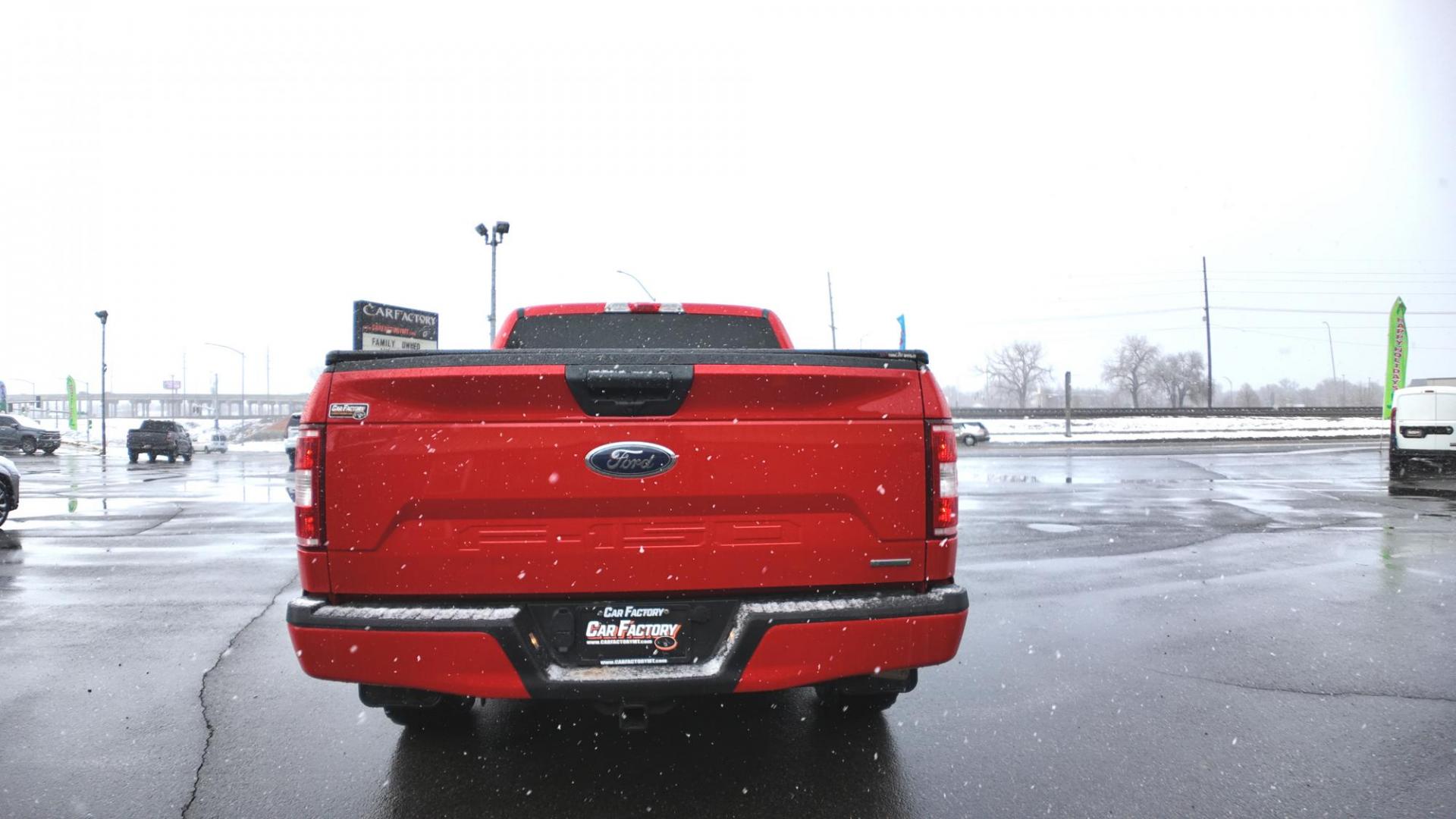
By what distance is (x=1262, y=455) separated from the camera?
29.1 m

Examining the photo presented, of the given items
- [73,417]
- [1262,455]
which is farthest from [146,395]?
[1262,455]

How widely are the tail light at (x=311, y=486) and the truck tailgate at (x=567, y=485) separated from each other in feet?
0.10

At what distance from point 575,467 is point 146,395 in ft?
663

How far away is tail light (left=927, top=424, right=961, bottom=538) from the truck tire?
224cm

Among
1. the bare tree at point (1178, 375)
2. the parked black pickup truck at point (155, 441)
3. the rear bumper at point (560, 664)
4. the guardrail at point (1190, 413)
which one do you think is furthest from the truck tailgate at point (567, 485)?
the bare tree at point (1178, 375)

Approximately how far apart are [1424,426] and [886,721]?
18.5m

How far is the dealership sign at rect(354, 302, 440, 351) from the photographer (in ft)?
61.9

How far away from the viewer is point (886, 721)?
3.85 meters

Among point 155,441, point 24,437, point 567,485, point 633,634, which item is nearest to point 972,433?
point 155,441

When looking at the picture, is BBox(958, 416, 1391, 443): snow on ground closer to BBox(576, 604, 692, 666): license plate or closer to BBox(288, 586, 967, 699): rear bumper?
BBox(288, 586, 967, 699): rear bumper

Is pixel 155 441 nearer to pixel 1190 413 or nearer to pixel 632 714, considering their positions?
pixel 632 714

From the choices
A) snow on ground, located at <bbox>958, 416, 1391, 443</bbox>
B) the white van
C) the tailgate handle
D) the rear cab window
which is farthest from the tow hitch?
snow on ground, located at <bbox>958, 416, 1391, 443</bbox>

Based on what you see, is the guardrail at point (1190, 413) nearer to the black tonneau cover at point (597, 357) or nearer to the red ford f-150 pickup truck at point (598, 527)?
the black tonneau cover at point (597, 357)

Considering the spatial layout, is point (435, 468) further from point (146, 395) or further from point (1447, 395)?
point (146, 395)
